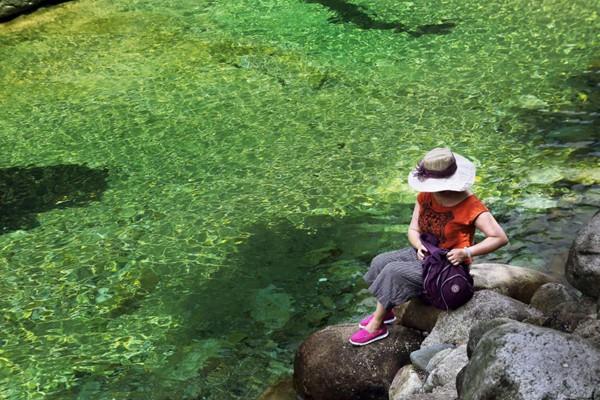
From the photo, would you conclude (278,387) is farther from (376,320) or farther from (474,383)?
(474,383)

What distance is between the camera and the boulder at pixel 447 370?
4008 mm

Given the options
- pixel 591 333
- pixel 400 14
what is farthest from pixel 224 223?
pixel 400 14

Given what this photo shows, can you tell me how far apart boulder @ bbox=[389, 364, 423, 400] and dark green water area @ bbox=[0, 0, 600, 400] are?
0.98 metres

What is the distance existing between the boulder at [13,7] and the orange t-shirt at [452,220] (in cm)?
1082

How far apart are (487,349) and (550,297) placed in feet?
5.02

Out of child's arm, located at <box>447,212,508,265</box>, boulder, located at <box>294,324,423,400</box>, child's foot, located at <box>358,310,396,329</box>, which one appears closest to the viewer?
child's arm, located at <box>447,212,508,265</box>

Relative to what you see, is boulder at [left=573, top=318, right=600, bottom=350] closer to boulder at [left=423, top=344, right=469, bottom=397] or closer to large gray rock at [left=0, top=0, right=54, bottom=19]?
boulder at [left=423, top=344, right=469, bottom=397]

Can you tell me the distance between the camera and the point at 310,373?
478cm

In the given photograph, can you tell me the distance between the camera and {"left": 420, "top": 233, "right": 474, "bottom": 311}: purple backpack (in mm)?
4336

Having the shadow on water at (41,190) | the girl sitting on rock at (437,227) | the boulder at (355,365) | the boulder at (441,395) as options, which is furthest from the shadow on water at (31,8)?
the boulder at (441,395)

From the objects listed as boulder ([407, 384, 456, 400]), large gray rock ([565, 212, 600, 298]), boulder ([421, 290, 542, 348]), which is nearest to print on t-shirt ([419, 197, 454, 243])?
boulder ([421, 290, 542, 348])

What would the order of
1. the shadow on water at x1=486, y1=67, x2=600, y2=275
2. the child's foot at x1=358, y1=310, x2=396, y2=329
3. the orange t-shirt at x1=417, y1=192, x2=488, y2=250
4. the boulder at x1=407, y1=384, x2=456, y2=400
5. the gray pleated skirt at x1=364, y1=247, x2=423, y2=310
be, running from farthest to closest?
Answer: 1. the shadow on water at x1=486, y1=67, x2=600, y2=275
2. the child's foot at x1=358, y1=310, x2=396, y2=329
3. the gray pleated skirt at x1=364, y1=247, x2=423, y2=310
4. the orange t-shirt at x1=417, y1=192, x2=488, y2=250
5. the boulder at x1=407, y1=384, x2=456, y2=400

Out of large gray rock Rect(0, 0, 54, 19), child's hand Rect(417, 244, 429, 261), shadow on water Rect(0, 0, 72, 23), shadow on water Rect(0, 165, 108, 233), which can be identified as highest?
child's hand Rect(417, 244, 429, 261)

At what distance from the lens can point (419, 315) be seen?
4789 millimetres
